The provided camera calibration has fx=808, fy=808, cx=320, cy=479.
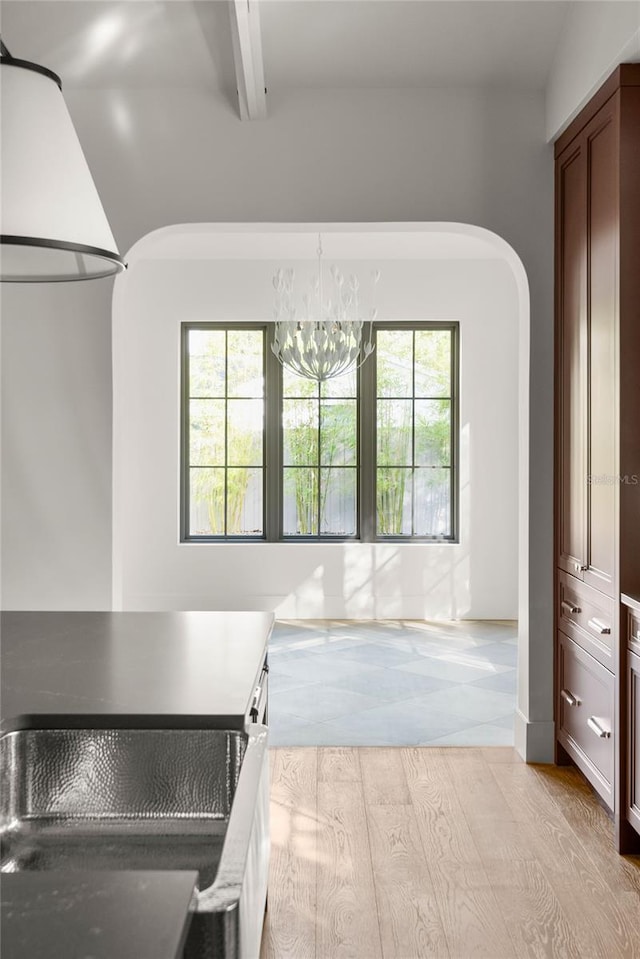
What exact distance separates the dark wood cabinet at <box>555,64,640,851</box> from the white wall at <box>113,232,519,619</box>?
120 inches

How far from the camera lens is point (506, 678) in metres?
4.98

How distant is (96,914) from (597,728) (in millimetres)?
2491

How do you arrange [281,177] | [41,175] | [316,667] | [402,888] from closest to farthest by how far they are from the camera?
[41,175] → [402,888] → [281,177] → [316,667]

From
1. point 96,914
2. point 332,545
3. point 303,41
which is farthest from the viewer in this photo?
point 332,545

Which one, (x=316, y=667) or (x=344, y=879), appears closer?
(x=344, y=879)

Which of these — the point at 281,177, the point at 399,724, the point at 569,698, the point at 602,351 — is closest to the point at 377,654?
the point at 399,724

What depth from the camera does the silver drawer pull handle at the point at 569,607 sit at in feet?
10.7

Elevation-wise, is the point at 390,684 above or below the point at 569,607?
below

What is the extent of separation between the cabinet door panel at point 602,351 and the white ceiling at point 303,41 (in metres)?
0.64

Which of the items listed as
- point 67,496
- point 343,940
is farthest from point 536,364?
point 343,940

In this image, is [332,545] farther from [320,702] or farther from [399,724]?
[399,724]

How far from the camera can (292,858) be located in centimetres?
271

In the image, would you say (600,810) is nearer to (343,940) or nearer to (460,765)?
(460,765)

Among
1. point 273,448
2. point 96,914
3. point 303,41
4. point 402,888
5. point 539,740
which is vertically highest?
point 303,41
